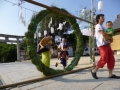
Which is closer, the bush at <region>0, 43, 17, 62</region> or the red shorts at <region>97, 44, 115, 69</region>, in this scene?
the red shorts at <region>97, 44, 115, 69</region>

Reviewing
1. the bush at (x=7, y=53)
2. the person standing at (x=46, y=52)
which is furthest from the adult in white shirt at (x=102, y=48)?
the bush at (x=7, y=53)

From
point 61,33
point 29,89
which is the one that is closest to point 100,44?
point 29,89

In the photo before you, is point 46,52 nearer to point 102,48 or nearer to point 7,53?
point 102,48

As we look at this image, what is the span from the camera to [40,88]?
313 centimetres

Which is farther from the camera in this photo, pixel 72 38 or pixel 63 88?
pixel 72 38

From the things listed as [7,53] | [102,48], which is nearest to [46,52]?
[102,48]

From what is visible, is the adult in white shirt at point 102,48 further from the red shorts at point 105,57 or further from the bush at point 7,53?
the bush at point 7,53

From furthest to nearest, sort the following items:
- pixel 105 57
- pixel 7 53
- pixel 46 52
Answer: pixel 7 53 → pixel 46 52 → pixel 105 57

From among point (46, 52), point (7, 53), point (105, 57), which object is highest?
point (46, 52)

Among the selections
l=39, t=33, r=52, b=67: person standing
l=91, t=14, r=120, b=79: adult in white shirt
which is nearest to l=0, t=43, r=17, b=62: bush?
l=39, t=33, r=52, b=67: person standing

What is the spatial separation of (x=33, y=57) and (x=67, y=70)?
1.60 meters

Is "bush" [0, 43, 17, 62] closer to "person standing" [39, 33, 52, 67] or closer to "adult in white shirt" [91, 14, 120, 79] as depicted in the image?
"person standing" [39, 33, 52, 67]

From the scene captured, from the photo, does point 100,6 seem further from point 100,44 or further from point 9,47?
point 9,47

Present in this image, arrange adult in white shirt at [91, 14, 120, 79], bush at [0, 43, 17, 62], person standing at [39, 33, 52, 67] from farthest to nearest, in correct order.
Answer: bush at [0, 43, 17, 62] < person standing at [39, 33, 52, 67] < adult in white shirt at [91, 14, 120, 79]
